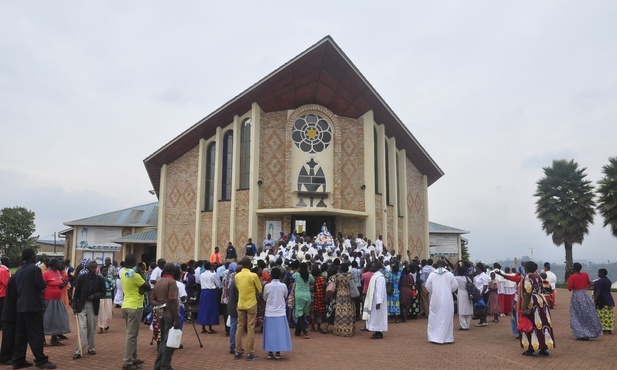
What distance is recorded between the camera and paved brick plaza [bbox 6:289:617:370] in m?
7.57

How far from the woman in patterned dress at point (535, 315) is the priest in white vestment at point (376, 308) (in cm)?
287

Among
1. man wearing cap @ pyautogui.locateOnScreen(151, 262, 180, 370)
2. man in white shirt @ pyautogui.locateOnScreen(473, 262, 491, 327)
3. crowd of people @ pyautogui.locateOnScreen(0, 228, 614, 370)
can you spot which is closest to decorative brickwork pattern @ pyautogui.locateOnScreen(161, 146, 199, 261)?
crowd of people @ pyautogui.locateOnScreen(0, 228, 614, 370)

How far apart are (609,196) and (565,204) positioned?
12.1 ft

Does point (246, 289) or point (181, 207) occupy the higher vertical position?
point (181, 207)

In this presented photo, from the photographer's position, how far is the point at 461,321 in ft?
38.1

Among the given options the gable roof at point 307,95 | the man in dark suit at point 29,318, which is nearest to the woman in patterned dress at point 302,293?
the man in dark suit at point 29,318

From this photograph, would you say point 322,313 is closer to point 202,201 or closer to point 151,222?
point 202,201

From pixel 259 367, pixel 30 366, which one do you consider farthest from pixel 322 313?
pixel 30 366

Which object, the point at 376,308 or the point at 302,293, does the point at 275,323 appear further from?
the point at 376,308

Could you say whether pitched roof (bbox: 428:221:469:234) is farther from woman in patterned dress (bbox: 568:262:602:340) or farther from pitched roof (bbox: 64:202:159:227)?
woman in patterned dress (bbox: 568:262:602:340)

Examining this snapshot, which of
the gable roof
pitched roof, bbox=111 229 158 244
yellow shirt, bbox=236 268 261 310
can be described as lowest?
yellow shirt, bbox=236 268 261 310

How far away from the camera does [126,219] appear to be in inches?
1251

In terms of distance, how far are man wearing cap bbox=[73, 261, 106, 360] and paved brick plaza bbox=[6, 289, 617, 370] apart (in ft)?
1.23

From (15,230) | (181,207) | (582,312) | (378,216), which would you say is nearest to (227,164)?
(181,207)
